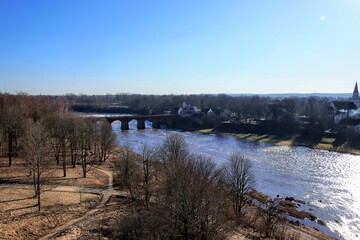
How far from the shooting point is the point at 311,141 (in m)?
80.2

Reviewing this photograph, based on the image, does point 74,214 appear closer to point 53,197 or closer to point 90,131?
point 53,197

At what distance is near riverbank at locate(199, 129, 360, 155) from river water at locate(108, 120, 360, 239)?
3928 millimetres

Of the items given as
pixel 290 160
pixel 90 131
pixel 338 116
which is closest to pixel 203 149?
pixel 290 160

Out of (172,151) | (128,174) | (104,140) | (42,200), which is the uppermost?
(172,151)

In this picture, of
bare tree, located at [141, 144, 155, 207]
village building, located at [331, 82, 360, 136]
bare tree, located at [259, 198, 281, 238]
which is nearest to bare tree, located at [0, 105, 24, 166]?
bare tree, located at [141, 144, 155, 207]

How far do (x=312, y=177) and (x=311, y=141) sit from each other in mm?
34293

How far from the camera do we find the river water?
34.0 meters

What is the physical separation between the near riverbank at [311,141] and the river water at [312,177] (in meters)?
3.93

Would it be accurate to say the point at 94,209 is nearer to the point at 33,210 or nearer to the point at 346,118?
the point at 33,210

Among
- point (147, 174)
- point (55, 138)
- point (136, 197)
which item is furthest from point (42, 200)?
point (55, 138)

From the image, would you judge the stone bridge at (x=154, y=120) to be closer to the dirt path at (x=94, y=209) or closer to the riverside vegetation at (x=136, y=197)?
the riverside vegetation at (x=136, y=197)

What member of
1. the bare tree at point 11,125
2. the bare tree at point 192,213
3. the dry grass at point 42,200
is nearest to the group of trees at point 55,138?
the bare tree at point 11,125

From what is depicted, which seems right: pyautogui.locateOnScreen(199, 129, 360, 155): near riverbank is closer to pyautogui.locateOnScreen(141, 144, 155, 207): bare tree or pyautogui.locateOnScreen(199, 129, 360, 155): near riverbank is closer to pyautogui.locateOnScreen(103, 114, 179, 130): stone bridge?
pyautogui.locateOnScreen(103, 114, 179, 130): stone bridge

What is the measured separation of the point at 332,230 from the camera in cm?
3111
